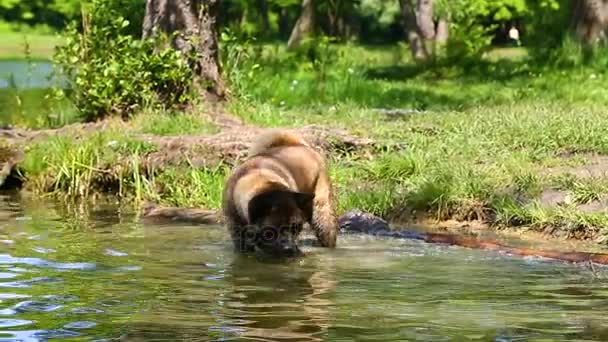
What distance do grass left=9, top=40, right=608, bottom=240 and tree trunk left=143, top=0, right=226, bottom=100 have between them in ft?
1.45

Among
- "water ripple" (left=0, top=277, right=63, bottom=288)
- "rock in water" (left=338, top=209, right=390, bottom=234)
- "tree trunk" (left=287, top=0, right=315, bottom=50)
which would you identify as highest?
"water ripple" (left=0, top=277, right=63, bottom=288)

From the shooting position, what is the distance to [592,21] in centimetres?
2134

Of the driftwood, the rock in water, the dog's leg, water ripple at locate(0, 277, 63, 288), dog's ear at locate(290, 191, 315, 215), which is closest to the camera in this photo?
water ripple at locate(0, 277, 63, 288)

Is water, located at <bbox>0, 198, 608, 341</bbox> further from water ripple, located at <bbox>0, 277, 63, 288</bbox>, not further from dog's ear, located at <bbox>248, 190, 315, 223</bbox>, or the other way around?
dog's ear, located at <bbox>248, 190, 315, 223</bbox>

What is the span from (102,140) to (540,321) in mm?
6958

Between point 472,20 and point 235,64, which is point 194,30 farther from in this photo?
point 472,20

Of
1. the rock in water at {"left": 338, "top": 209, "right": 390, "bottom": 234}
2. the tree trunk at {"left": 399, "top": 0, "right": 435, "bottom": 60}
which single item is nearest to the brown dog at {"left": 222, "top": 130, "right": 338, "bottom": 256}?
the rock in water at {"left": 338, "top": 209, "right": 390, "bottom": 234}

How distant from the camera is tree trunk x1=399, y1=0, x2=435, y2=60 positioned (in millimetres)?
28866

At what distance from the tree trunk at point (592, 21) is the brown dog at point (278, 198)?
1301 cm

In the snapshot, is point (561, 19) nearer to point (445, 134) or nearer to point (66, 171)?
point (445, 134)

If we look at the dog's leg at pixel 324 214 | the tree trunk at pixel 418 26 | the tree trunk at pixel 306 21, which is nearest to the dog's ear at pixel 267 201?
the dog's leg at pixel 324 214

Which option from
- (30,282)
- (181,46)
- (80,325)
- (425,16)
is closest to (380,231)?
(30,282)

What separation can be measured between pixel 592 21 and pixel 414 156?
36.4 ft

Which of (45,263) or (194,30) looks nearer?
(45,263)
